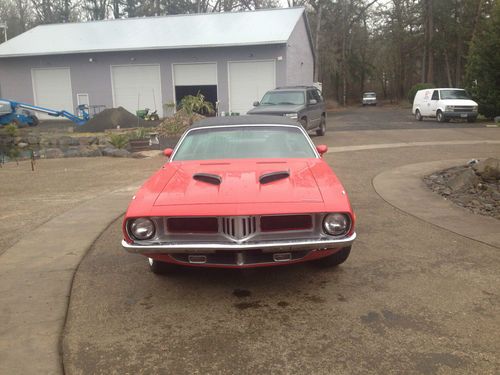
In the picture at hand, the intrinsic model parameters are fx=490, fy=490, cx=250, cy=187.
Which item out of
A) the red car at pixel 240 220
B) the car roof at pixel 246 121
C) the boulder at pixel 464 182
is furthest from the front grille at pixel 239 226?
the boulder at pixel 464 182

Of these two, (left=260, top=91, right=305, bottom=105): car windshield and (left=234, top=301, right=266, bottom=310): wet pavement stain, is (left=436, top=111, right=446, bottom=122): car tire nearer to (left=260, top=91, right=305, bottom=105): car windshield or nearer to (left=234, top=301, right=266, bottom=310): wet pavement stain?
(left=260, top=91, right=305, bottom=105): car windshield

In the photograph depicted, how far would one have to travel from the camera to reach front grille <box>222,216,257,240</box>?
3.66m

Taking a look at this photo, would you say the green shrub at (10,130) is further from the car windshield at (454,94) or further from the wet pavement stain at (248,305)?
the car windshield at (454,94)

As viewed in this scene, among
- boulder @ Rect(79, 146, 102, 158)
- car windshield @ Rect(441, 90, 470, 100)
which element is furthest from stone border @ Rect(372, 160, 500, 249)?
car windshield @ Rect(441, 90, 470, 100)

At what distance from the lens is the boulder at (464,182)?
26.3ft

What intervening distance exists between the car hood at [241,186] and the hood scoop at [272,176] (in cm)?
4

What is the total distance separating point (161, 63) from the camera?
25.9 m

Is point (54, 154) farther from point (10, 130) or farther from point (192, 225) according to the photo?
point (192, 225)

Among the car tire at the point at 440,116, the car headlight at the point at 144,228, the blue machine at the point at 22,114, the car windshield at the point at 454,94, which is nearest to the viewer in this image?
the car headlight at the point at 144,228

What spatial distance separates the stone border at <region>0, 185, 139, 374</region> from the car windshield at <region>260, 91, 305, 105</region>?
9732 mm

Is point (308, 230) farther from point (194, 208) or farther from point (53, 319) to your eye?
point (53, 319)

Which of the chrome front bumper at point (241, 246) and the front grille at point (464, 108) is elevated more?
the front grille at point (464, 108)

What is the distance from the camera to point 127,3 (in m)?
51.1

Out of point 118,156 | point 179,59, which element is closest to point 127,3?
point 179,59
